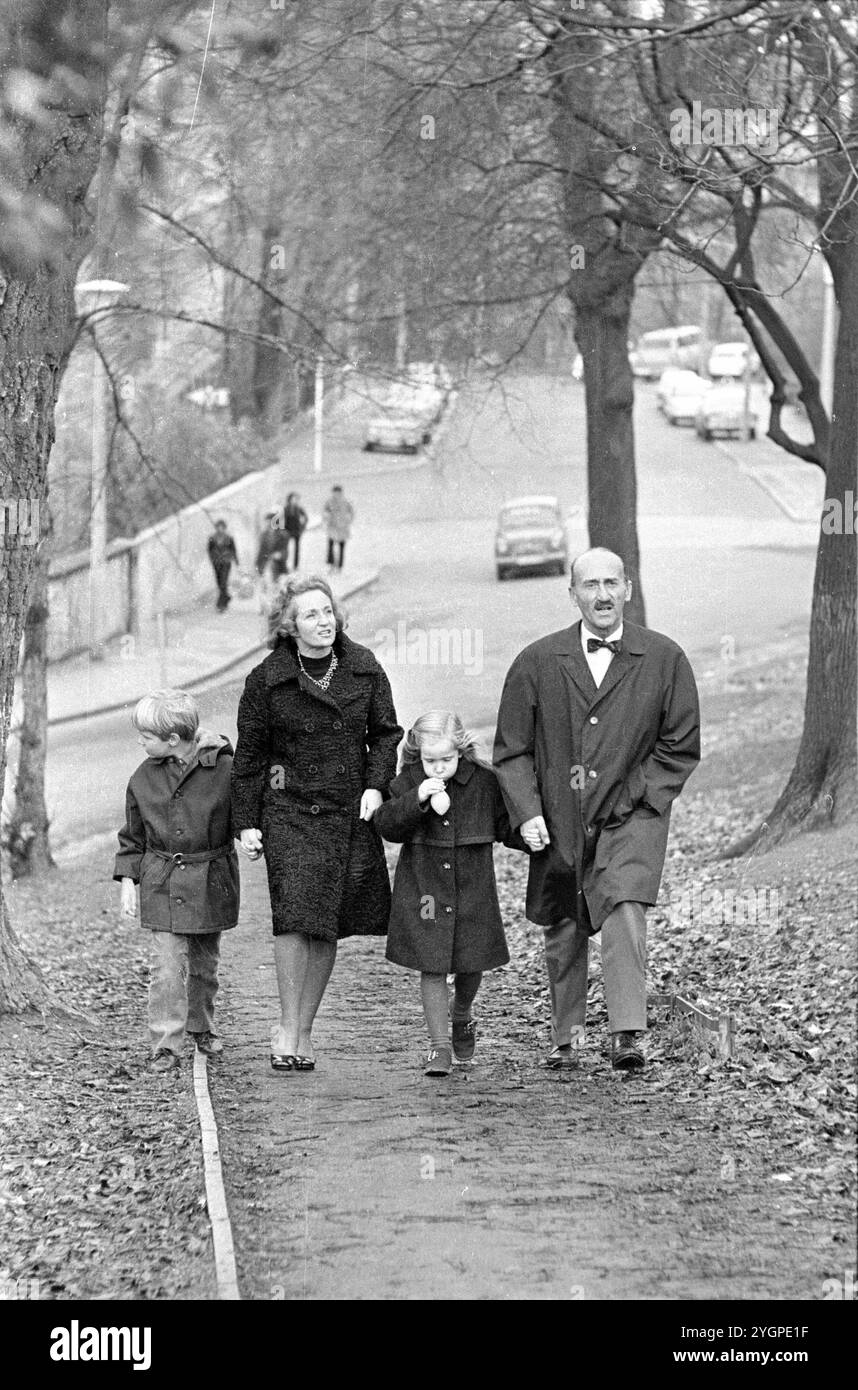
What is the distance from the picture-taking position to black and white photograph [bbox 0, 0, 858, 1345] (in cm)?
616

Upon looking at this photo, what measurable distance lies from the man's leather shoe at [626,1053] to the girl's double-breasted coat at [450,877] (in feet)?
1.93

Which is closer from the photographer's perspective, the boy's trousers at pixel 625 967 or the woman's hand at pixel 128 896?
the boy's trousers at pixel 625 967

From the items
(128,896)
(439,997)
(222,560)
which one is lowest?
(439,997)

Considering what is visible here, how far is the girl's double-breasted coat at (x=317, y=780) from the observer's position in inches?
313

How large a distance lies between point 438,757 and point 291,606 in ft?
2.77

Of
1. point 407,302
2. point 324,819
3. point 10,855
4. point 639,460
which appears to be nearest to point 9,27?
point 324,819

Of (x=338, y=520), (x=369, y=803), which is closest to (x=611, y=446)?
(x=369, y=803)

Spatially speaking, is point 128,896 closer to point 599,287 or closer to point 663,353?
point 599,287

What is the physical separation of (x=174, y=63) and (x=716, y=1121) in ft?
30.5

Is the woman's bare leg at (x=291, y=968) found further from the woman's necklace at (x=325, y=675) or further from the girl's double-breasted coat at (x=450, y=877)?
the woman's necklace at (x=325, y=675)

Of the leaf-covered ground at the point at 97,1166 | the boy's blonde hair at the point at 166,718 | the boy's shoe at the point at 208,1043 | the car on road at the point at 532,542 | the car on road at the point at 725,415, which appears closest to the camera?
the leaf-covered ground at the point at 97,1166

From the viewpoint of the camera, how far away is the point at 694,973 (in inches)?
389

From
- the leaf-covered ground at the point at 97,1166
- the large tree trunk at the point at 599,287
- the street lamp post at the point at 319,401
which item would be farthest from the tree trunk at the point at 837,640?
the street lamp post at the point at 319,401

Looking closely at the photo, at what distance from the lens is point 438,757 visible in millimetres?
7750
